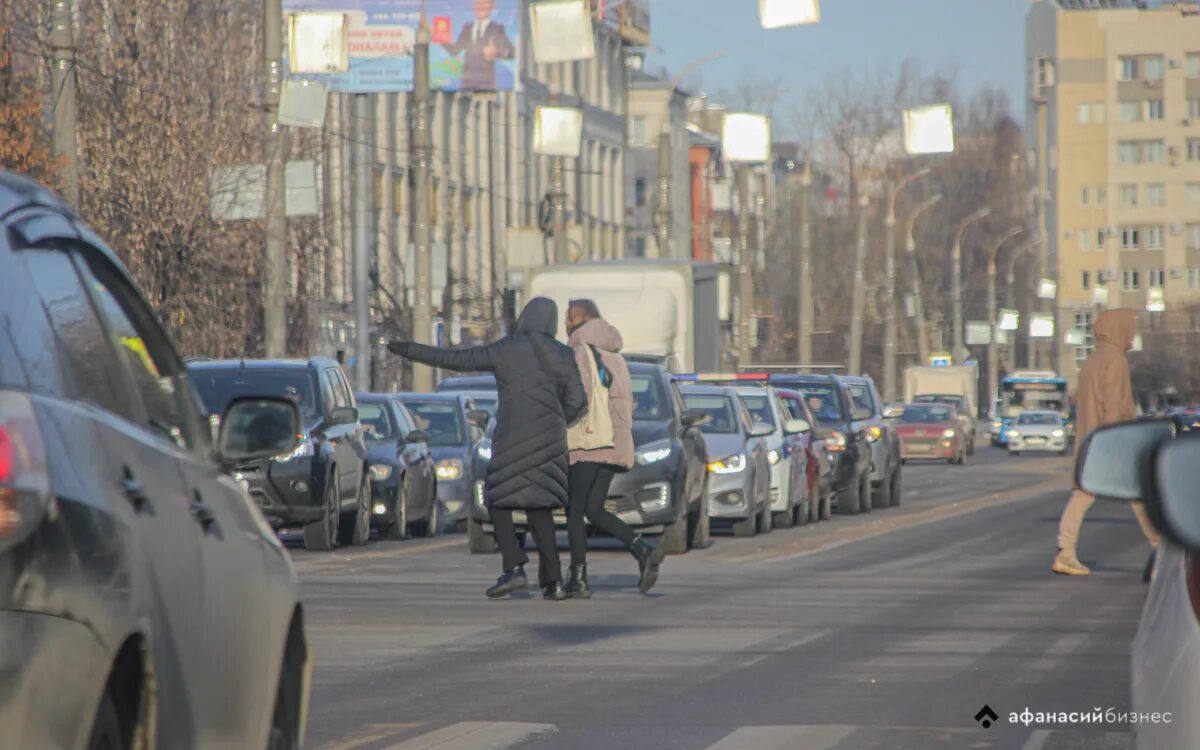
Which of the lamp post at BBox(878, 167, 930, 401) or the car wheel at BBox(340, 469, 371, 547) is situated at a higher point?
the lamp post at BBox(878, 167, 930, 401)

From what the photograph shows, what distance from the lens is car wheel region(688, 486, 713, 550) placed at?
21.7m

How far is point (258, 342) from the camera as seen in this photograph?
134 ft

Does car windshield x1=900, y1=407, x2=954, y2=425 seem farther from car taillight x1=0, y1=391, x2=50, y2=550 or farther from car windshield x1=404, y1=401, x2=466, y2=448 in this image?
→ car taillight x1=0, y1=391, x2=50, y2=550

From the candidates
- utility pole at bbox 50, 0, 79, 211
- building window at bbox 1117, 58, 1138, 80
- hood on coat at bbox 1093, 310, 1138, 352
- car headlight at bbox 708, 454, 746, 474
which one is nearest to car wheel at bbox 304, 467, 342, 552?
car headlight at bbox 708, 454, 746, 474

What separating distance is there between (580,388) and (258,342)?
85.9 feet

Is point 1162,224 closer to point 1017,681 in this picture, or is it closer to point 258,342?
point 258,342

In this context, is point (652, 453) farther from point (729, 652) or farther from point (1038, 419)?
point (1038, 419)

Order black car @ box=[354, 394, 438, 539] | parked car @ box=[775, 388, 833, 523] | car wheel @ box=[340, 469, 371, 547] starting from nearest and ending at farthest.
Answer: car wheel @ box=[340, 469, 371, 547]
black car @ box=[354, 394, 438, 539]
parked car @ box=[775, 388, 833, 523]

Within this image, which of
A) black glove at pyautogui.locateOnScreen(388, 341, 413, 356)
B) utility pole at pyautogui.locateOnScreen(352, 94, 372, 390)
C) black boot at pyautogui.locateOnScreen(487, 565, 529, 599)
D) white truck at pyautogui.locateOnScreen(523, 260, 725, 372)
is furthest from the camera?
utility pole at pyautogui.locateOnScreen(352, 94, 372, 390)

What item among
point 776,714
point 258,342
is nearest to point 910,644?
point 776,714

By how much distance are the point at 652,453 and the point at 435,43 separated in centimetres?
2756

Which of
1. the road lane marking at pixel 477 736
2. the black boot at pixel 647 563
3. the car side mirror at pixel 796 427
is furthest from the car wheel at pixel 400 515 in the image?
the road lane marking at pixel 477 736

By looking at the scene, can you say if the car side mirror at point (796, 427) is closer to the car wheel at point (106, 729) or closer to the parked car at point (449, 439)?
the parked car at point (449, 439)

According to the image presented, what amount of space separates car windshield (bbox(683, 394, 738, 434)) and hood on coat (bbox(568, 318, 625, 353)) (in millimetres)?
8882
